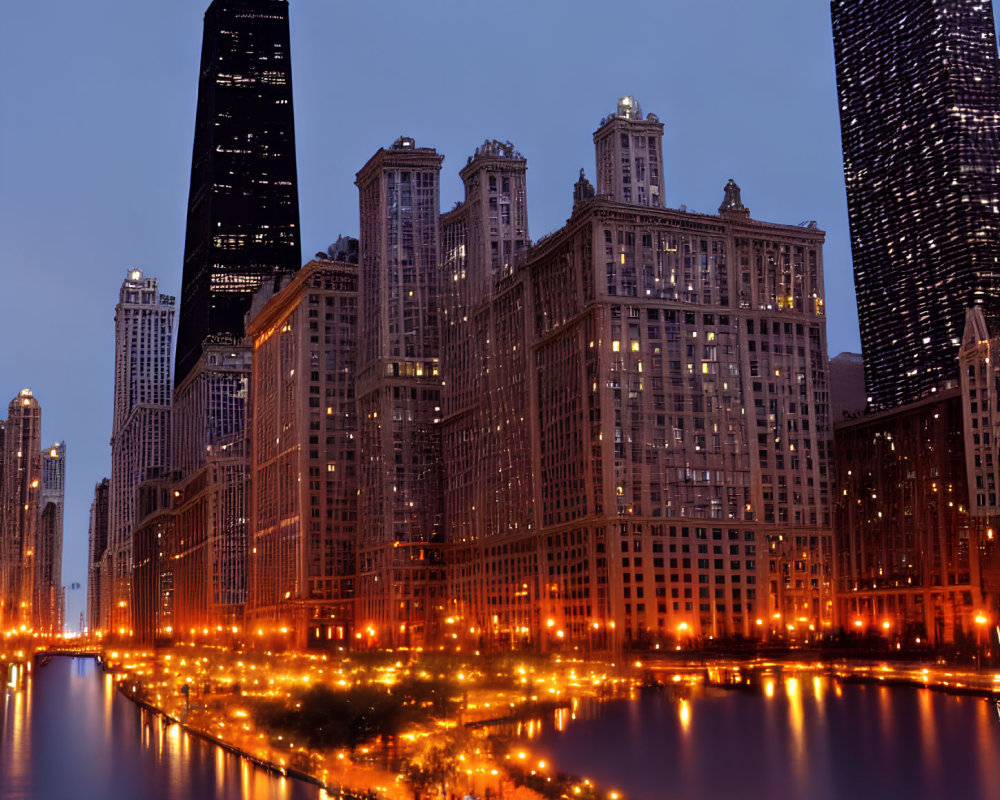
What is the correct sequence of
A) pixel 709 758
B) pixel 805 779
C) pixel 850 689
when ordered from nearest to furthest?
1. pixel 805 779
2. pixel 709 758
3. pixel 850 689

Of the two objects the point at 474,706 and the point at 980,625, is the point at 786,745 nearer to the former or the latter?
the point at 474,706

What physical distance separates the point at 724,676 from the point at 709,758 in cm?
4915

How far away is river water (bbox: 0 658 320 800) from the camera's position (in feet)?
411

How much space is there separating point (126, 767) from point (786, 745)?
67.8m

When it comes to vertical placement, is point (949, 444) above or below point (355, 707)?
above

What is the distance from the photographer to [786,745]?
5128 inches

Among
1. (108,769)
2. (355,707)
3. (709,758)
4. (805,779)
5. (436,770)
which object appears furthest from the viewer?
(108,769)

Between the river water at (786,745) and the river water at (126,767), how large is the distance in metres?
27.9

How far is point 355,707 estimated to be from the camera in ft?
440

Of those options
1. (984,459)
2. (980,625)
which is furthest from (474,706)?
(984,459)

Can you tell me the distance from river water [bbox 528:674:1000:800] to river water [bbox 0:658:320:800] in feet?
91.6

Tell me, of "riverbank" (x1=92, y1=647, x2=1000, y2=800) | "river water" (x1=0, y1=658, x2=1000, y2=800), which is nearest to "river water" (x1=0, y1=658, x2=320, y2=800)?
"river water" (x1=0, y1=658, x2=1000, y2=800)

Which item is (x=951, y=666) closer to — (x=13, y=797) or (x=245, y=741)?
(x=245, y=741)

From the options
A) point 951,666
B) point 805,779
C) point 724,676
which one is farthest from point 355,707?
point 951,666
